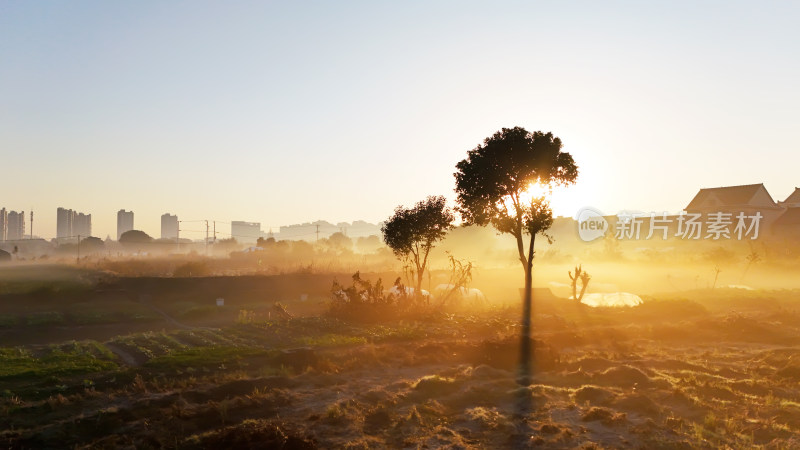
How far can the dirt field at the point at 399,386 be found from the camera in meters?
14.5

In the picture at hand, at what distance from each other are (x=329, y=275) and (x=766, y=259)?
59704mm

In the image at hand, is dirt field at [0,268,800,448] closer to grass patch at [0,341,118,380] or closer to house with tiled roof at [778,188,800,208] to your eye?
grass patch at [0,341,118,380]

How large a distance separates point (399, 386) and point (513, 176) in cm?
2138

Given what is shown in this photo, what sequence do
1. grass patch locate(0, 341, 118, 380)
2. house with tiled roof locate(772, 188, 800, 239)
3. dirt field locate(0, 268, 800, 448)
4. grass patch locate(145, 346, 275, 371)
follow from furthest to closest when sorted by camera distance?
house with tiled roof locate(772, 188, 800, 239)
grass patch locate(145, 346, 275, 371)
grass patch locate(0, 341, 118, 380)
dirt field locate(0, 268, 800, 448)

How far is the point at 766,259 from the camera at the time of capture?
7469cm

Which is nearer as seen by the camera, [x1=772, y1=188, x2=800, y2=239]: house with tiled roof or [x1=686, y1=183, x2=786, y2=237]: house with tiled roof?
[x1=772, y1=188, x2=800, y2=239]: house with tiled roof

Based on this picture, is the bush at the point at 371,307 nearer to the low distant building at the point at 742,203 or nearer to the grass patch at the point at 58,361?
the grass patch at the point at 58,361

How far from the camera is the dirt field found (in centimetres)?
1447

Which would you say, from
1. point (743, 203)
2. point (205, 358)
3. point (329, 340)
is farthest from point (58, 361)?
point (743, 203)

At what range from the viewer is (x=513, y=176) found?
37188 millimetres

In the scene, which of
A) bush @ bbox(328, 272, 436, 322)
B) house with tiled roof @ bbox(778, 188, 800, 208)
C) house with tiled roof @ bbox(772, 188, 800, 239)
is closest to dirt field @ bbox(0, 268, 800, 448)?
bush @ bbox(328, 272, 436, 322)

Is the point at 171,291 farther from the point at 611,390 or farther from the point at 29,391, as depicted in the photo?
the point at 611,390

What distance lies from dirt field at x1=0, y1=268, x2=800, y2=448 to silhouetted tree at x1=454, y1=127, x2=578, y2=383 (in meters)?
7.36

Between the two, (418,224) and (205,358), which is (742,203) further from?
(205,358)
